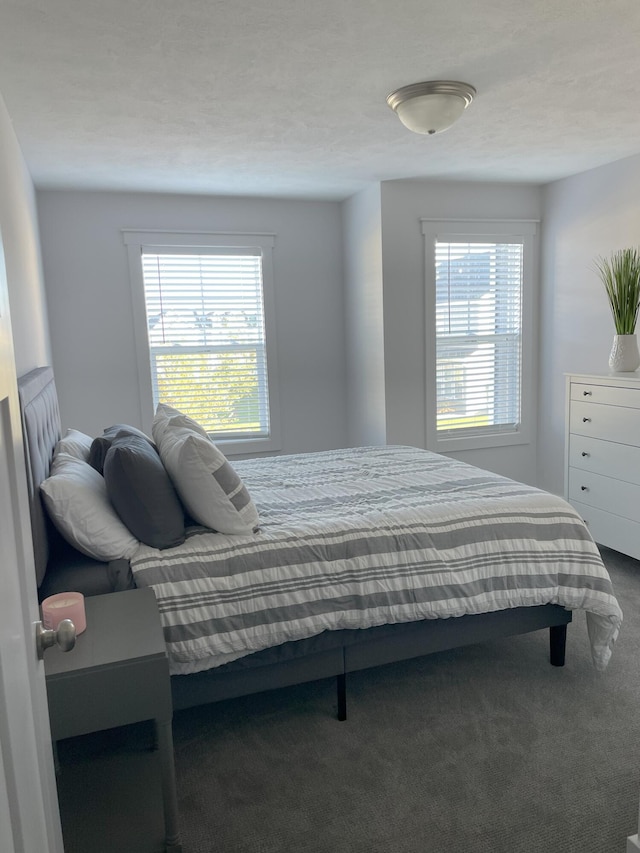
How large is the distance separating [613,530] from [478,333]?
1879 mm

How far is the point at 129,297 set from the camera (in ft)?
14.8

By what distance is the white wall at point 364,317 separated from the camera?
4.59 metres

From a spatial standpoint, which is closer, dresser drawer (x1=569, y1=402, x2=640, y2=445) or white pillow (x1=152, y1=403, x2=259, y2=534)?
white pillow (x1=152, y1=403, x2=259, y2=534)

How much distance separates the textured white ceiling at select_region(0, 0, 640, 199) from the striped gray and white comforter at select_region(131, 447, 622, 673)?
5.66 feet

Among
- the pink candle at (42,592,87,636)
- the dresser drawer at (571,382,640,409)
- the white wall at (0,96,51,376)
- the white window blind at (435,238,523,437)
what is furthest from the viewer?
the white window blind at (435,238,523,437)

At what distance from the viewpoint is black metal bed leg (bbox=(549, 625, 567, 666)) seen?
2.54 m

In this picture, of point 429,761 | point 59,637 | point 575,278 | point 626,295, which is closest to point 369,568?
point 429,761

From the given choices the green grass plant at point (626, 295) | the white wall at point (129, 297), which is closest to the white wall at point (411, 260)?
the white wall at point (129, 297)

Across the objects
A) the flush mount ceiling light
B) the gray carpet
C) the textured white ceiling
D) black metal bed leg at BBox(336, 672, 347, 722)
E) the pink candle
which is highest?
the textured white ceiling

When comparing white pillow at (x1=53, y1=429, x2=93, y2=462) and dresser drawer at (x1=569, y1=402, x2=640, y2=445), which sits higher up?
white pillow at (x1=53, y1=429, x2=93, y2=462)

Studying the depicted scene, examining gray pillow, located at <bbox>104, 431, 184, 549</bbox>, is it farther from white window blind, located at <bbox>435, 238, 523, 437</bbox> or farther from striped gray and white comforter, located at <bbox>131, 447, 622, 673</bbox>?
white window blind, located at <bbox>435, 238, 523, 437</bbox>

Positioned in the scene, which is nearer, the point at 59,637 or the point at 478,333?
the point at 59,637

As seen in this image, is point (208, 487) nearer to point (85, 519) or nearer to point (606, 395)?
point (85, 519)

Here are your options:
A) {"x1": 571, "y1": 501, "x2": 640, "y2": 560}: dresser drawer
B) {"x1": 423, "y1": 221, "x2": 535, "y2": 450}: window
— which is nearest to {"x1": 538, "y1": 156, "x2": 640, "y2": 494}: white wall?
{"x1": 423, "y1": 221, "x2": 535, "y2": 450}: window
